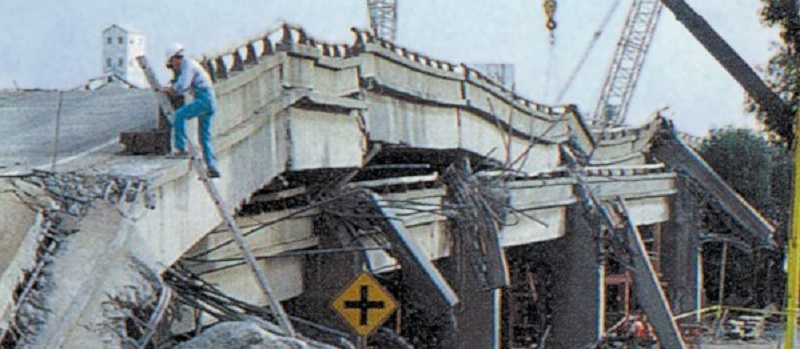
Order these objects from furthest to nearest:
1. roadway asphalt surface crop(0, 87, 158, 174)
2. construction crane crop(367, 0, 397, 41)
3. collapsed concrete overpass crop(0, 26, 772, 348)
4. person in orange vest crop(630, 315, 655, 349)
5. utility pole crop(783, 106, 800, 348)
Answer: construction crane crop(367, 0, 397, 41) < person in orange vest crop(630, 315, 655, 349) < utility pole crop(783, 106, 800, 348) < roadway asphalt surface crop(0, 87, 158, 174) < collapsed concrete overpass crop(0, 26, 772, 348)

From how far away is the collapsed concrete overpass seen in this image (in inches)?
451

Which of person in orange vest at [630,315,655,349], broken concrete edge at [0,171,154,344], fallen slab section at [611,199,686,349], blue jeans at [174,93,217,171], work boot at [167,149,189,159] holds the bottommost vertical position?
person in orange vest at [630,315,655,349]

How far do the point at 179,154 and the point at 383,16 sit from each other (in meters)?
60.1

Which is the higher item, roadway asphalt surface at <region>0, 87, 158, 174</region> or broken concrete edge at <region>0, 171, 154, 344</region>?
roadway asphalt surface at <region>0, 87, 158, 174</region>

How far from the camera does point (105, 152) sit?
15219mm

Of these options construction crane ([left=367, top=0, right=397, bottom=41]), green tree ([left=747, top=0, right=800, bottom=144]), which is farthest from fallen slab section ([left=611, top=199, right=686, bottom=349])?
construction crane ([left=367, top=0, right=397, bottom=41])

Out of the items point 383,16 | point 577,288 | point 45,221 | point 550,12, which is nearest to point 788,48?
point 577,288

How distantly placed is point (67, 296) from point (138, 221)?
2.21m

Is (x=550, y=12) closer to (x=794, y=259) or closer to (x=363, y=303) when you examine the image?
(x=794, y=259)

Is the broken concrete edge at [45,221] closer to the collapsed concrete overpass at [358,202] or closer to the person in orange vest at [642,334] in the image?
the collapsed concrete overpass at [358,202]

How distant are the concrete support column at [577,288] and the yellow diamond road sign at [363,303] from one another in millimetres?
16553

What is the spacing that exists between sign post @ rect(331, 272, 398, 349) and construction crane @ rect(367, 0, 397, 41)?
2289 inches

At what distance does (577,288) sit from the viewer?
32250mm

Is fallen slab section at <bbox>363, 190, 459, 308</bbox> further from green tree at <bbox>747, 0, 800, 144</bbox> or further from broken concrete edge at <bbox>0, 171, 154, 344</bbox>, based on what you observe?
broken concrete edge at <bbox>0, 171, 154, 344</bbox>
